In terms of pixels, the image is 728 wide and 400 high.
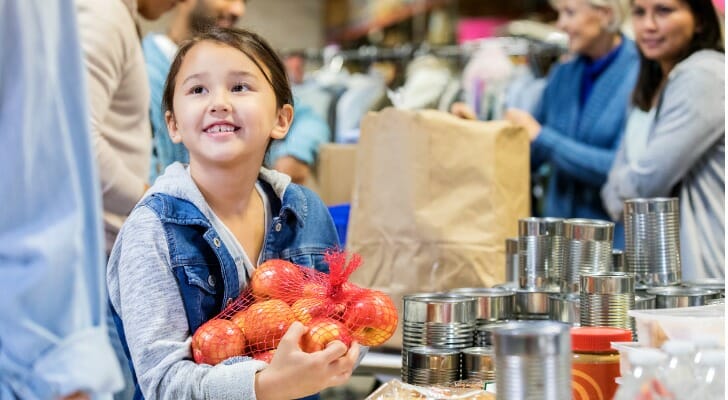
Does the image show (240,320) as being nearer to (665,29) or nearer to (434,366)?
(434,366)

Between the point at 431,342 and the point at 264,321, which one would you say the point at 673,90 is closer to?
the point at 431,342

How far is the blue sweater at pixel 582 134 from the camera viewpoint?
10.6ft

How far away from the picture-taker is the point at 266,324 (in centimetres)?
158

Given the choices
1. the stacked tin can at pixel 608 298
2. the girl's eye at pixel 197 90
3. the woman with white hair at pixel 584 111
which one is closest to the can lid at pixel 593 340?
the stacked tin can at pixel 608 298

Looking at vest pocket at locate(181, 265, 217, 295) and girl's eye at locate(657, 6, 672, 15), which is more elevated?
girl's eye at locate(657, 6, 672, 15)

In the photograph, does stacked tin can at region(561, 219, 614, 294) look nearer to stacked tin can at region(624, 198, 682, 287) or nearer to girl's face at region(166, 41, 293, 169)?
stacked tin can at region(624, 198, 682, 287)

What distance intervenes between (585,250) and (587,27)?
1.83 meters

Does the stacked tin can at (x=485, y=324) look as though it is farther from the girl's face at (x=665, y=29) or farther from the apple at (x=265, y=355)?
the girl's face at (x=665, y=29)

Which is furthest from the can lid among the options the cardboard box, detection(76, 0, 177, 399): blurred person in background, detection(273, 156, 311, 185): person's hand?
detection(273, 156, 311, 185): person's hand

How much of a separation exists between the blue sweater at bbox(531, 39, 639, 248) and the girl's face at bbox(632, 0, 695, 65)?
0.41 metres

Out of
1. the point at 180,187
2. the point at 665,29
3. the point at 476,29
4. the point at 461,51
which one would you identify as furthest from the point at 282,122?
the point at 476,29

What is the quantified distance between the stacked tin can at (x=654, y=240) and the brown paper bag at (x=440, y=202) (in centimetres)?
44

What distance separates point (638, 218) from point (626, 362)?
67 cm

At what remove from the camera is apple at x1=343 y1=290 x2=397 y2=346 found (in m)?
1.59
